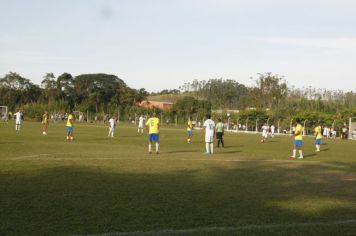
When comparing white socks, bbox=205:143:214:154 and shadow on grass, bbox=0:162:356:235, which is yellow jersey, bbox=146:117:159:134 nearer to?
white socks, bbox=205:143:214:154

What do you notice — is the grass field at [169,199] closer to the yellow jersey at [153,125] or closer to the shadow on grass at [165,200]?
the shadow on grass at [165,200]

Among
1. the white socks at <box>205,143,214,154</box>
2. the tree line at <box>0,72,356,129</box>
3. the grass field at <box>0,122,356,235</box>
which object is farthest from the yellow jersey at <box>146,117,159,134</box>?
the tree line at <box>0,72,356,129</box>

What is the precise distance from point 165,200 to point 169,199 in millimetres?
162

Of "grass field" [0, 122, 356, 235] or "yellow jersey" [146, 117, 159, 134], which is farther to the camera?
"yellow jersey" [146, 117, 159, 134]

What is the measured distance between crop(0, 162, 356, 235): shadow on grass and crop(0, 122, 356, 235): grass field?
0.05 feet

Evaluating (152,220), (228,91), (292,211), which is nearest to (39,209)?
(152,220)

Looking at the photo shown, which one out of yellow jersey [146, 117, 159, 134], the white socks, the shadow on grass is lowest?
the shadow on grass

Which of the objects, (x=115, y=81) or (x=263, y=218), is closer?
(x=263, y=218)

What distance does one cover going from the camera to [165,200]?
1047cm

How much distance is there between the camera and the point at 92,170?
15445mm

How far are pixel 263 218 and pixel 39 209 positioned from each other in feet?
13.3

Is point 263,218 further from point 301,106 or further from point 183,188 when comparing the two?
point 301,106

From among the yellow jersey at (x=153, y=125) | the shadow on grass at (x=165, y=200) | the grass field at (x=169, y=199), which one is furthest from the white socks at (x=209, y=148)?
the shadow on grass at (x=165, y=200)

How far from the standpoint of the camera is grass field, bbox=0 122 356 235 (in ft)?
26.5
